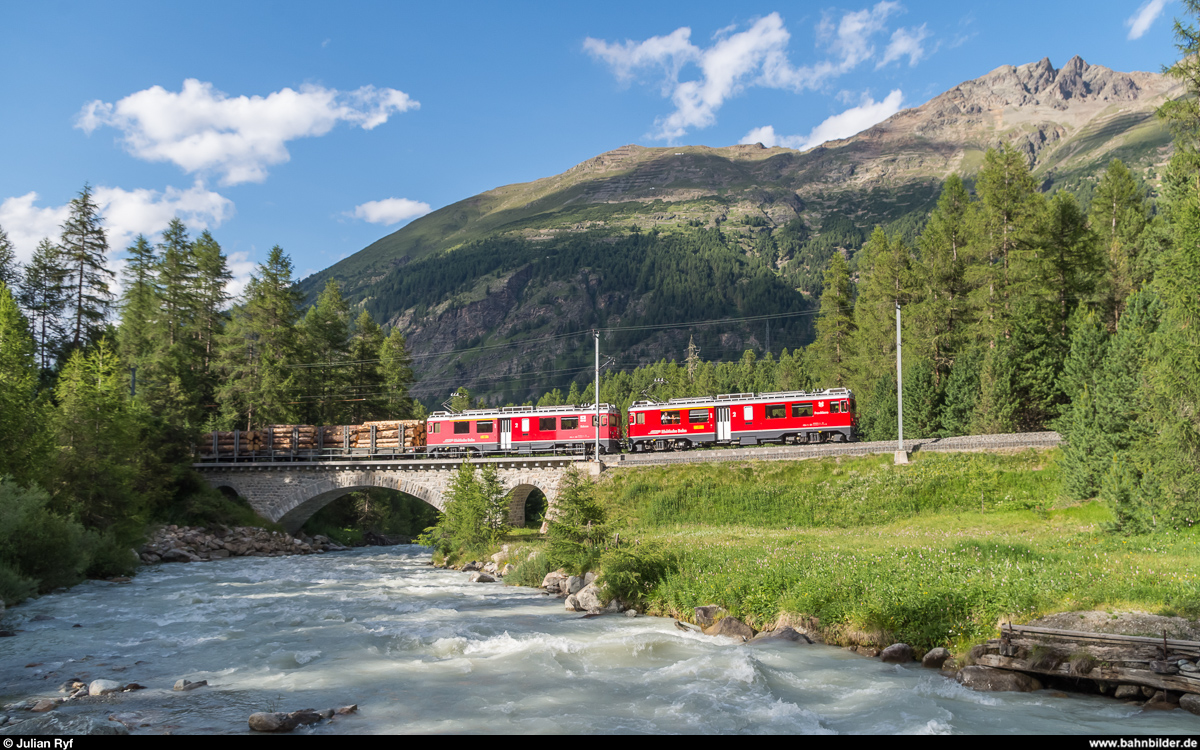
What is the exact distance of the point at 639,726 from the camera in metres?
9.69

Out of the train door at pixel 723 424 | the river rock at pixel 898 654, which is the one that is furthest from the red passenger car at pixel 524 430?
the river rock at pixel 898 654

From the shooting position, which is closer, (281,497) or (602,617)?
(602,617)

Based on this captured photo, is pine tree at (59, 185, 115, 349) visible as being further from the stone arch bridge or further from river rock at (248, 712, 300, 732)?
river rock at (248, 712, 300, 732)

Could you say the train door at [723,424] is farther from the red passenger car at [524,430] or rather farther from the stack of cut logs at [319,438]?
the stack of cut logs at [319,438]

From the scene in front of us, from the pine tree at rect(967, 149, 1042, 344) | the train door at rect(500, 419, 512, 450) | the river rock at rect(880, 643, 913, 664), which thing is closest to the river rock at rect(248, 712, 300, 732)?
the river rock at rect(880, 643, 913, 664)

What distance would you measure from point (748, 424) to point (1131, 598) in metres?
31.2

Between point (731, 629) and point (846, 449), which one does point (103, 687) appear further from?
point (846, 449)

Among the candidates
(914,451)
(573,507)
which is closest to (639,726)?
(573,507)

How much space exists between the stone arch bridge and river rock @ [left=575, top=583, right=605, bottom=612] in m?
18.8

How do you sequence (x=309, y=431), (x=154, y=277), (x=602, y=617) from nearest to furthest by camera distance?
(x=602, y=617), (x=309, y=431), (x=154, y=277)

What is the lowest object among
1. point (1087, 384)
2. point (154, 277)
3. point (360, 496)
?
point (360, 496)

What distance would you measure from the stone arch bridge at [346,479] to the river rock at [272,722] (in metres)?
29.7

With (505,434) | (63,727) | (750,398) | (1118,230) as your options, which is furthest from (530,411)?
(1118,230)

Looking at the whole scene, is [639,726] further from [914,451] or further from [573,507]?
[914,451]
